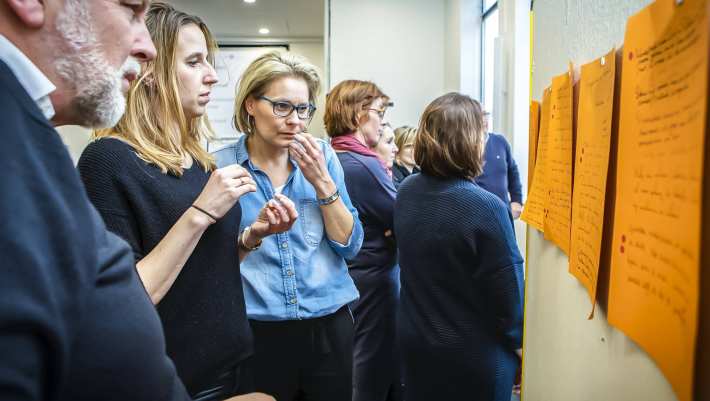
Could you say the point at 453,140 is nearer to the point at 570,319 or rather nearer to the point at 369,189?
the point at 369,189

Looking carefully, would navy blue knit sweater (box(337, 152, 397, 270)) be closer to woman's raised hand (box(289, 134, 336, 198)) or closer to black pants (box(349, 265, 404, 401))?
black pants (box(349, 265, 404, 401))

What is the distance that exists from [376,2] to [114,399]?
4339 mm

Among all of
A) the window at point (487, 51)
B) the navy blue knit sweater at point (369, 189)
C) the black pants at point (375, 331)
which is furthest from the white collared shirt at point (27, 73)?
the window at point (487, 51)

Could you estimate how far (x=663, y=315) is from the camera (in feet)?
1.47

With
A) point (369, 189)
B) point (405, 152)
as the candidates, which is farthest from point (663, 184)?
point (405, 152)

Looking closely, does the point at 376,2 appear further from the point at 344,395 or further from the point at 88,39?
the point at 88,39

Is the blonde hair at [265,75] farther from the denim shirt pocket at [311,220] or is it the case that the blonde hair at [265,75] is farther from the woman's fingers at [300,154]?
the denim shirt pocket at [311,220]

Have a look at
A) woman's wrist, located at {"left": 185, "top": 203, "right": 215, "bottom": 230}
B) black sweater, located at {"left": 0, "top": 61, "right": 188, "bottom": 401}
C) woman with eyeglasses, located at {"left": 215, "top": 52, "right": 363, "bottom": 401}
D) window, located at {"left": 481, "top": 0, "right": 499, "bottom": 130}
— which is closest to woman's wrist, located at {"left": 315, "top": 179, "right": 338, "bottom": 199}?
woman with eyeglasses, located at {"left": 215, "top": 52, "right": 363, "bottom": 401}

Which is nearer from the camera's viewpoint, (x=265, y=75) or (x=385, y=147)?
(x=265, y=75)

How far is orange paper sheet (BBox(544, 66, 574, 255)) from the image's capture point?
0.81 metres

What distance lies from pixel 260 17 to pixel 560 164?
5.14 meters

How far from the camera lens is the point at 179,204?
3.42 ft

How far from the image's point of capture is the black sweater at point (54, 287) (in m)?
0.40

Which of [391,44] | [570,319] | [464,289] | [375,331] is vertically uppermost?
[391,44]
